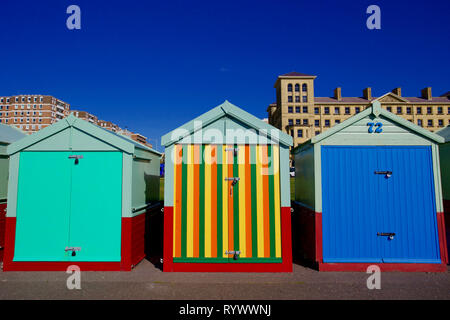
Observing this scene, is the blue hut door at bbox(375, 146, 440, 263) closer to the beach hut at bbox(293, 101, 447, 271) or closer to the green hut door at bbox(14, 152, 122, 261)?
the beach hut at bbox(293, 101, 447, 271)

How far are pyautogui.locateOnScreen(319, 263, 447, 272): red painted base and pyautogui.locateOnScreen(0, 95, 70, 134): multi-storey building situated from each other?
340 ft

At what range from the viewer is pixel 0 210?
5766mm

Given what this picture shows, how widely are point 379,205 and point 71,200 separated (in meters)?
6.35

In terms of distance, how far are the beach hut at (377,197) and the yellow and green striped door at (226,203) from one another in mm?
994

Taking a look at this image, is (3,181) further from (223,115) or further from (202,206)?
(223,115)

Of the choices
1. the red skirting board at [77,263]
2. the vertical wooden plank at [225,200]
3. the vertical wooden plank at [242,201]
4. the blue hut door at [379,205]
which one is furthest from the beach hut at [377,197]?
the red skirting board at [77,263]

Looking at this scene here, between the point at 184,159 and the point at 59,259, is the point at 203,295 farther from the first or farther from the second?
the point at 59,259

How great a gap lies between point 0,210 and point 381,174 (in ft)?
27.8

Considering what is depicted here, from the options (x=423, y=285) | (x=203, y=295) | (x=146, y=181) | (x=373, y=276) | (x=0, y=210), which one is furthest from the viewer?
(x=146, y=181)

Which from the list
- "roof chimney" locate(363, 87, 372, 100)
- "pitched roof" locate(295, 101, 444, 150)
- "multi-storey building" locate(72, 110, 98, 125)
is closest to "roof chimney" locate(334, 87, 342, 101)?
"roof chimney" locate(363, 87, 372, 100)

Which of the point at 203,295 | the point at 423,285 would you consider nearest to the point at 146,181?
the point at 203,295

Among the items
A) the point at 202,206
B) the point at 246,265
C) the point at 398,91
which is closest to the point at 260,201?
the point at 202,206

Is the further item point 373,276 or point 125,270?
point 125,270

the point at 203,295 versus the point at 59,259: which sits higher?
the point at 59,259
